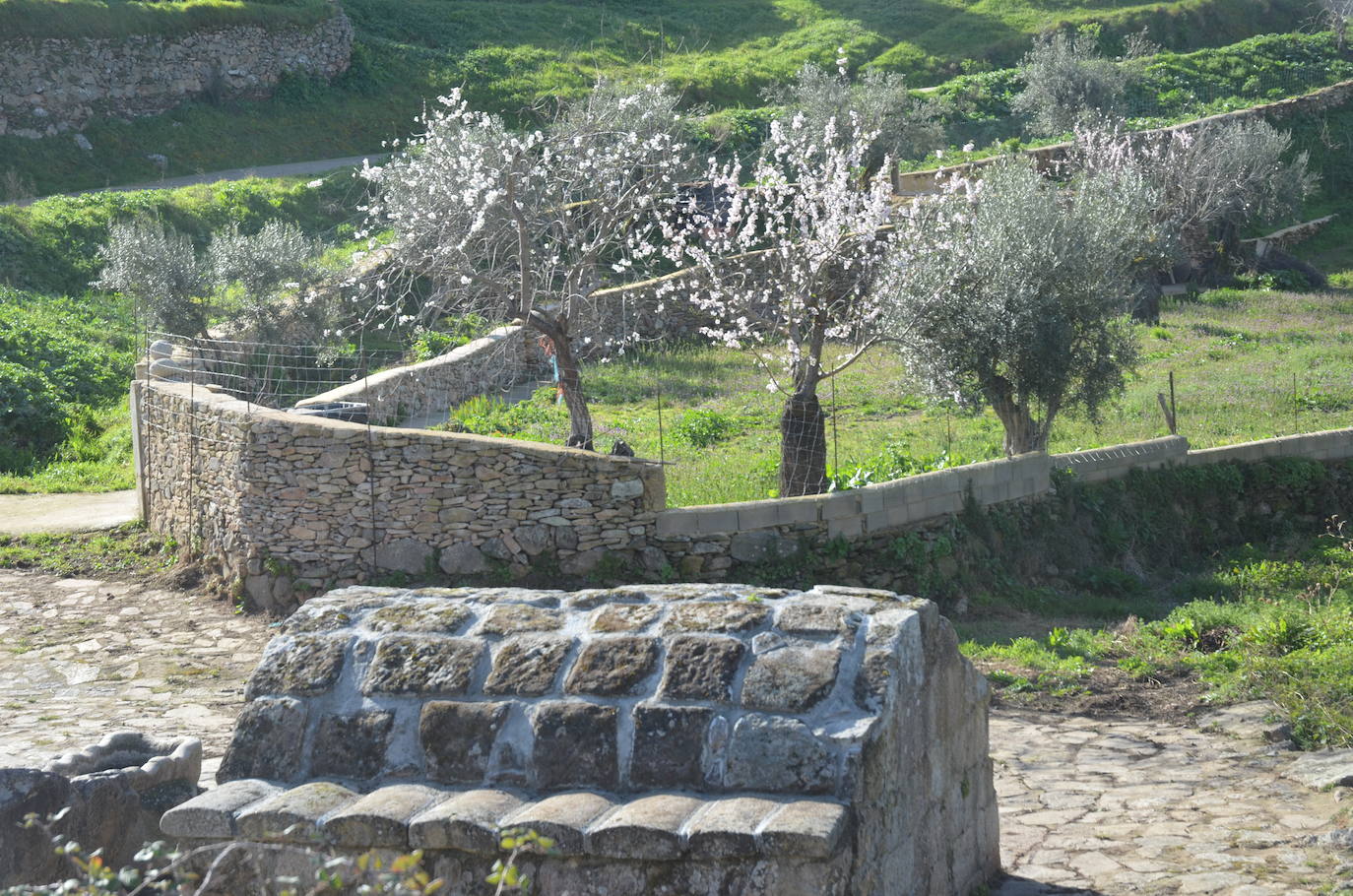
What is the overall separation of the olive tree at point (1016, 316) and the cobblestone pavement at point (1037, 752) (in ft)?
18.7

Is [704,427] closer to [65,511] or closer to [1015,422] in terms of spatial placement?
[1015,422]

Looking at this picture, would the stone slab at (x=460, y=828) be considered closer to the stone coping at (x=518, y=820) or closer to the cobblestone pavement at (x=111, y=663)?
the stone coping at (x=518, y=820)

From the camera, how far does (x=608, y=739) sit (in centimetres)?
332

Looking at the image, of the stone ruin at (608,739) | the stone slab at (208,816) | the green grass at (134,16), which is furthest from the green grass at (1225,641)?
the green grass at (134,16)

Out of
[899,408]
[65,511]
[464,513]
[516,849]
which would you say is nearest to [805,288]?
[899,408]

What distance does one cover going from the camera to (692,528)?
11102 millimetres

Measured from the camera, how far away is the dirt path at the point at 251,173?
80.9ft

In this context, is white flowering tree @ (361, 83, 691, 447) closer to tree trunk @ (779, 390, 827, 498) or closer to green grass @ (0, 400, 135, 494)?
tree trunk @ (779, 390, 827, 498)

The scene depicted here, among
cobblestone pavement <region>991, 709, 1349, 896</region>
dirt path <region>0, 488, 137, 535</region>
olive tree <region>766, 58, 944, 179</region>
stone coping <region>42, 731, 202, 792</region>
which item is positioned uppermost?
olive tree <region>766, 58, 944, 179</region>

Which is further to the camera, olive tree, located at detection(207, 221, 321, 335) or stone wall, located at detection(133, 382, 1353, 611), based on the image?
olive tree, located at detection(207, 221, 321, 335)

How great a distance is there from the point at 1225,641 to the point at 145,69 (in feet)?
80.2

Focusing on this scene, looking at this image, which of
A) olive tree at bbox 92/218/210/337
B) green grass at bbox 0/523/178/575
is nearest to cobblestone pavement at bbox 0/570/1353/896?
green grass at bbox 0/523/178/575

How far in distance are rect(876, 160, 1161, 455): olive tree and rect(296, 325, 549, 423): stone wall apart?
4495 millimetres

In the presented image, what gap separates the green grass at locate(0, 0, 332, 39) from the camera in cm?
2558
